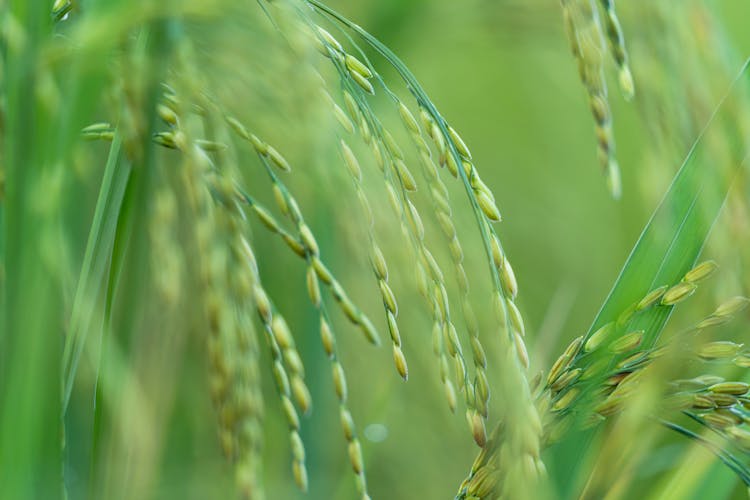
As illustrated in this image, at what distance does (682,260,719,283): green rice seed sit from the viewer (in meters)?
0.40

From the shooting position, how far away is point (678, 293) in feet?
1.44

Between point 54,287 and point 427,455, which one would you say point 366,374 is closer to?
point 427,455

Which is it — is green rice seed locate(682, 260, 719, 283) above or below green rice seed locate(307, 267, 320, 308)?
above

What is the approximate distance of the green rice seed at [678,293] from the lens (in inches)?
17.0

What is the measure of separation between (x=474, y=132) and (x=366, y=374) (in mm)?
879

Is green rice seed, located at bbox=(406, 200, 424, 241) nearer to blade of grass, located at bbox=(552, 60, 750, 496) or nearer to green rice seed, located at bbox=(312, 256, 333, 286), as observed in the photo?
green rice seed, located at bbox=(312, 256, 333, 286)

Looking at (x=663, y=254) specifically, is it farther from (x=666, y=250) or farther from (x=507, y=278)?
(x=507, y=278)

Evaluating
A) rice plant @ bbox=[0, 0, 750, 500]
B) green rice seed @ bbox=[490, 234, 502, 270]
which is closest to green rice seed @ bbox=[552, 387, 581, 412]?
rice plant @ bbox=[0, 0, 750, 500]

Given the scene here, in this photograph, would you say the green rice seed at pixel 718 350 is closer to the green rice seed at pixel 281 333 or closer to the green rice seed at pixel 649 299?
the green rice seed at pixel 649 299

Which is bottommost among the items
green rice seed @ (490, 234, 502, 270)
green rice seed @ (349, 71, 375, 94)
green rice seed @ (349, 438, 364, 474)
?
green rice seed @ (349, 438, 364, 474)

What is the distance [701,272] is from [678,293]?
24 millimetres

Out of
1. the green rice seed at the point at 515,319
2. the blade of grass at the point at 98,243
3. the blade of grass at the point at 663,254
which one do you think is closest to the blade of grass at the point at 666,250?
the blade of grass at the point at 663,254

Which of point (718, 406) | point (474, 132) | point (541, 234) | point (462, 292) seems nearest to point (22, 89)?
point (462, 292)

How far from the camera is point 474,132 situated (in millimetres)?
1466
